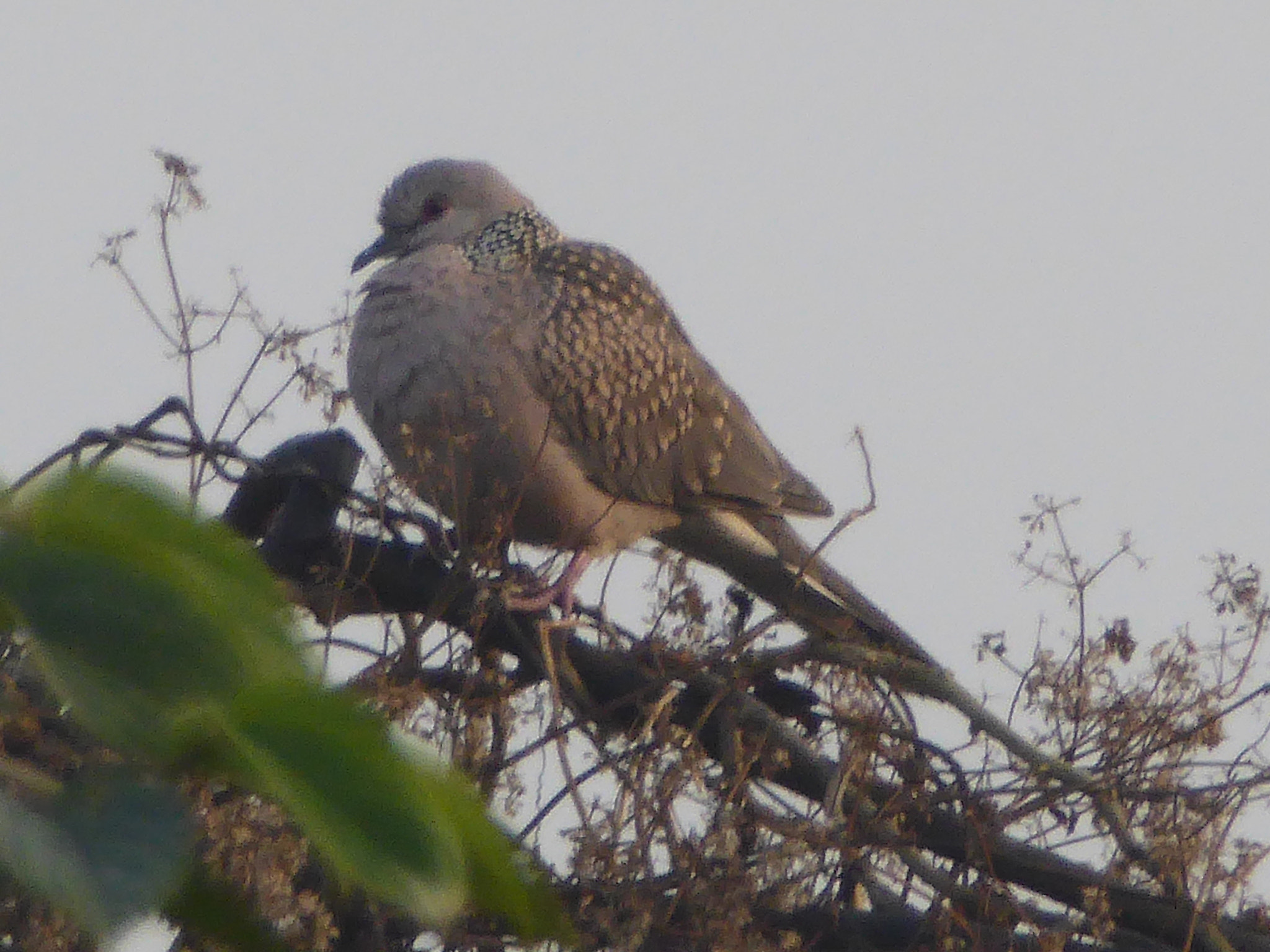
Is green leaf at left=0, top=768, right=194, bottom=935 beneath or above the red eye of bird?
beneath

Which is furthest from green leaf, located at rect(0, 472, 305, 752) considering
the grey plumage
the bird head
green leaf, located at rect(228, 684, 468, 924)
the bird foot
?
the bird head

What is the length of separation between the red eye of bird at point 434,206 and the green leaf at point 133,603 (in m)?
4.58

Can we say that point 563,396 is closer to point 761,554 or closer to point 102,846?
point 761,554

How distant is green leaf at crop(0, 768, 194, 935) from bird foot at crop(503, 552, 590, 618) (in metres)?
2.49

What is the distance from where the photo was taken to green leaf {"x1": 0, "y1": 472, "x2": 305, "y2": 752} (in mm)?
556

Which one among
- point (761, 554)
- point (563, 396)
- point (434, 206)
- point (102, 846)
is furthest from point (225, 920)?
point (434, 206)

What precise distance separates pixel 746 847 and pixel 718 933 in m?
0.29

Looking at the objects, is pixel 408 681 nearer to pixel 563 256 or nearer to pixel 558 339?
pixel 558 339

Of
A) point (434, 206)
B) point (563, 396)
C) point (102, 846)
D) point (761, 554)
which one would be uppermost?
point (434, 206)

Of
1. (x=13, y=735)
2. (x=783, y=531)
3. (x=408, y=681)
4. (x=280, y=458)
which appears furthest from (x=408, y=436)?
(x=13, y=735)

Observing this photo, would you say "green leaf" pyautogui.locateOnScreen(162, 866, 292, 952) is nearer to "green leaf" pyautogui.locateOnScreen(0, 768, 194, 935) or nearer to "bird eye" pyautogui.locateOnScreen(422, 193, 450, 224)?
"green leaf" pyautogui.locateOnScreen(0, 768, 194, 935)

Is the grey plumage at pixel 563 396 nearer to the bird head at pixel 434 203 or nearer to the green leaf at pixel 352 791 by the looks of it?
the bird head at pixel 434 203

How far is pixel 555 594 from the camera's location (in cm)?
398

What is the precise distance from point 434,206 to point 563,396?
0.98m
